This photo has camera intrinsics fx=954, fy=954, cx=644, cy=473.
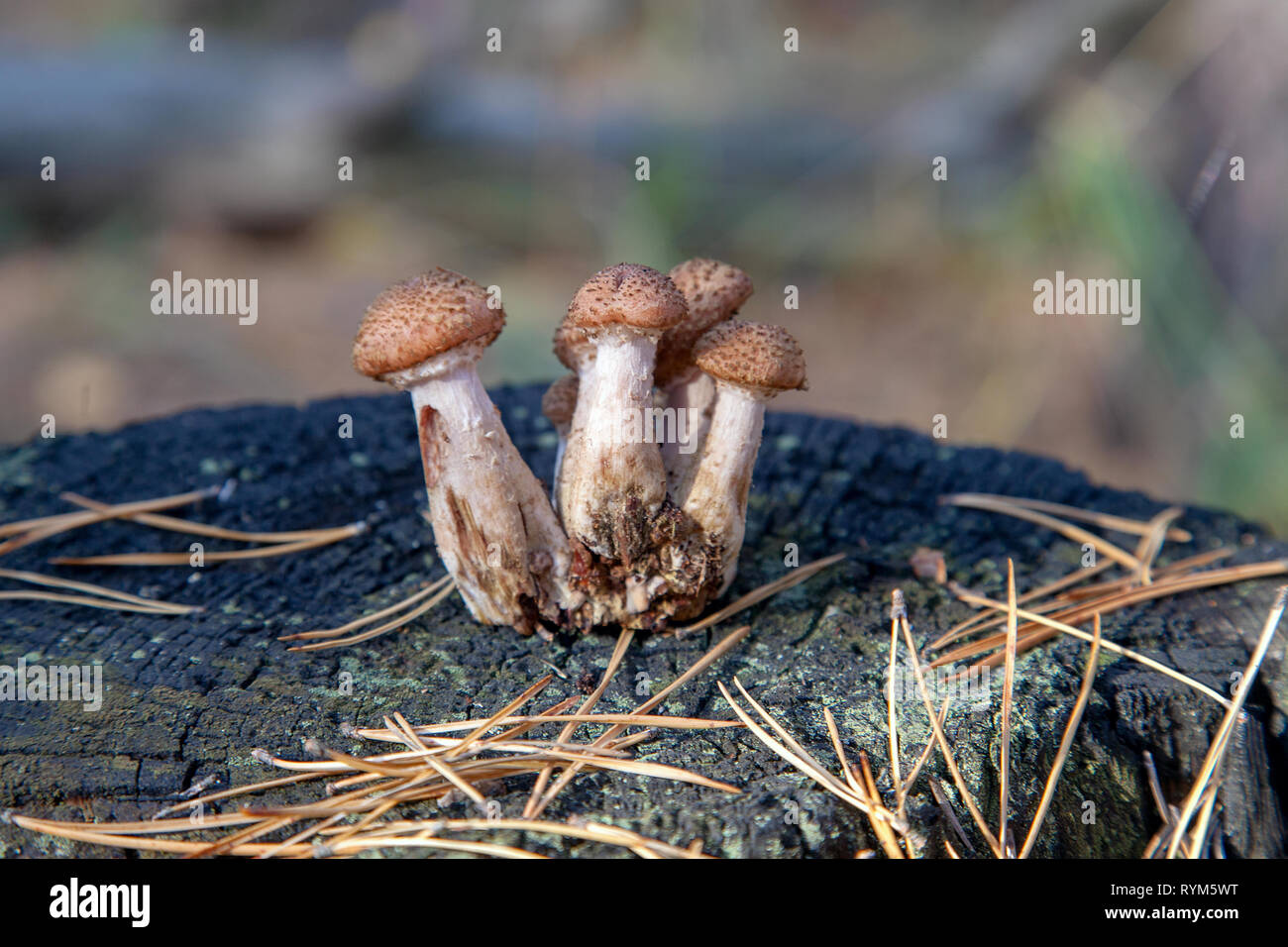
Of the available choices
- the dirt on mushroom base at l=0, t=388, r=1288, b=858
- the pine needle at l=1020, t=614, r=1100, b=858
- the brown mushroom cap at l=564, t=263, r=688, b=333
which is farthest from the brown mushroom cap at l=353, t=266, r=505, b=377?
the pine needle at l=1020, t=614, r=1100, b=858

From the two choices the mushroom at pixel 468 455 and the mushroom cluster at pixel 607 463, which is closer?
the mushroom at pixel 468 455

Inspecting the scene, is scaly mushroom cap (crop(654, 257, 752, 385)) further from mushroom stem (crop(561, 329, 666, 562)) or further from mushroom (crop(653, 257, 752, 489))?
mushroom stem (crop(561, 329, 666, 562))

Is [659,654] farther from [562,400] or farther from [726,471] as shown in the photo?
[562,400]

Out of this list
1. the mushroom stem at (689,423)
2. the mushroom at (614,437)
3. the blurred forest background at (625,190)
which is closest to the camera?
the mushroom at (614,437)

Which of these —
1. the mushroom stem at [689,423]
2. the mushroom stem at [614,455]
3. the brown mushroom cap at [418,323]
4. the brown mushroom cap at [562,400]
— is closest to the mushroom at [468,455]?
the brown mushroom cap at [418,323]

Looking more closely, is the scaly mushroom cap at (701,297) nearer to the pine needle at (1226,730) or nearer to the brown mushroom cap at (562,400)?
the brown mushroom cap at (562,400)

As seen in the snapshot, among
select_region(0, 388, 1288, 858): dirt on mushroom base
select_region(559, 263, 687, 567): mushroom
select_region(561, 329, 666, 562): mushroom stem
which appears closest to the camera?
select_region(0, 388, 1288, 858): dirt on mushroom base
